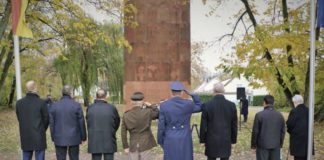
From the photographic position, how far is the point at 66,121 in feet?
23.7

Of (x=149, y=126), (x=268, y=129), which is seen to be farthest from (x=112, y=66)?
(x=268, y=129)

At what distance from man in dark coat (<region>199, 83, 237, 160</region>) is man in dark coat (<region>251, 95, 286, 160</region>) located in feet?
1.50

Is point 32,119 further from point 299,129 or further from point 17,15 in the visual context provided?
point 299,129

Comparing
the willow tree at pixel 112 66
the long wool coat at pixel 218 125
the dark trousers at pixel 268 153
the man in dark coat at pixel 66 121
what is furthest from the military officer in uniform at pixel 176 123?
the willow tree at pixel 112 66

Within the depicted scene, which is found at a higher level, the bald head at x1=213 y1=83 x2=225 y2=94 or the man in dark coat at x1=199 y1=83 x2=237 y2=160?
the bald head at x1=213 y1=83 x2=225 y2=94

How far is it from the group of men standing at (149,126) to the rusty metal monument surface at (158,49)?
10.9 metres

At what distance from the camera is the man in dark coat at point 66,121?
7203mm

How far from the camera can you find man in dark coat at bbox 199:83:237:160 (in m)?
6.77

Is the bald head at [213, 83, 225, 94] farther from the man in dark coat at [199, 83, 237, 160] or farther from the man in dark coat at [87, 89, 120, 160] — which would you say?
the man in dark coat at [87, 89, 120, 160]

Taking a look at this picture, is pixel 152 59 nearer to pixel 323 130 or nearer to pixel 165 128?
pixel 323 130

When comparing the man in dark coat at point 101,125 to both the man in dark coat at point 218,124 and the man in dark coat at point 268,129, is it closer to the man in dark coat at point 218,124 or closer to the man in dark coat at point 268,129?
the man in dark coat at point 218,124

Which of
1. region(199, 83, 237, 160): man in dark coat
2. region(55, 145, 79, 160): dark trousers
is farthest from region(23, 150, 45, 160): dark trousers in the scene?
region(199, 83, 237, 160): man in dark coat

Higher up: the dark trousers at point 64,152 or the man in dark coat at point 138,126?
the man in dark coat at point 138,126

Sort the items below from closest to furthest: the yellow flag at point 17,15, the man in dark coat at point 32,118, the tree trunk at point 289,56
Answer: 1. the man in dark coat at point 32,118
2. the yellow flag at point 17,15
3. the tree trunk at point 289,56
